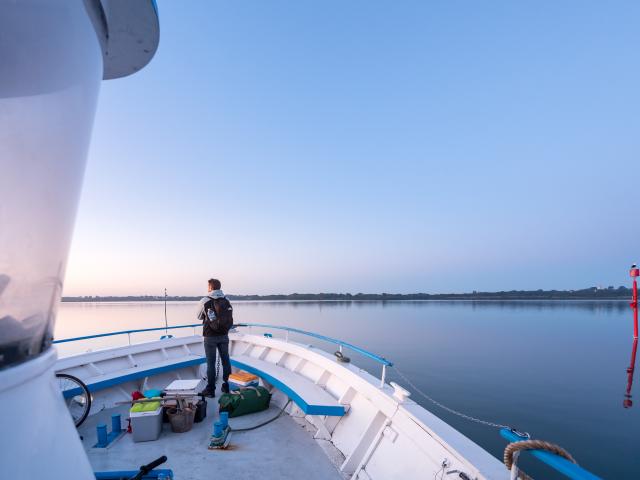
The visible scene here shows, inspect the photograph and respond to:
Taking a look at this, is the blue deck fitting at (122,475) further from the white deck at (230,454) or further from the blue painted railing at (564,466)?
the blue painted railing at (564,466)

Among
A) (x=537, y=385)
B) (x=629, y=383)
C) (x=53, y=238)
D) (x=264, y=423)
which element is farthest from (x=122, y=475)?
(x=629, y=383)

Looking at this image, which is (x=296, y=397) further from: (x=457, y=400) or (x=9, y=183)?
(x=457, y=400)

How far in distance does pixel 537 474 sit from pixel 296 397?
4706 mm

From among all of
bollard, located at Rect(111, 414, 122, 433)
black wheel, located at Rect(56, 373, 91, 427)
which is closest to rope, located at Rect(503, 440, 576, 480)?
bollard, located at Rect(111, 414, 122, 433)

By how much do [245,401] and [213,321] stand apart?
1.22 meters

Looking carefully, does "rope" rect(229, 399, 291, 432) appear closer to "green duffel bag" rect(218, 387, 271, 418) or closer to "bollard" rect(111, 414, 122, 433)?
"green duffel bag" rect(218, 387, 271, 418)

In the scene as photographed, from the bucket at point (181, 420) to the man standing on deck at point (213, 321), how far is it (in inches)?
22.3

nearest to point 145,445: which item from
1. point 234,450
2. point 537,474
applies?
point 234,450

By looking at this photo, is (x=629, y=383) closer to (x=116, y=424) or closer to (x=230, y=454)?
(x=230, y=454)

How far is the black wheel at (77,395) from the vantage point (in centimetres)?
390

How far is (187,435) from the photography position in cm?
381

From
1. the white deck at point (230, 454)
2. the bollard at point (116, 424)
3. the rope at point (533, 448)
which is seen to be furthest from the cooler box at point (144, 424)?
the rope at point (533, 448)

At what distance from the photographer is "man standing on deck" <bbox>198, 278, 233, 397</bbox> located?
14.9ft

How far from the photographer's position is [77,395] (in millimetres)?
4223
